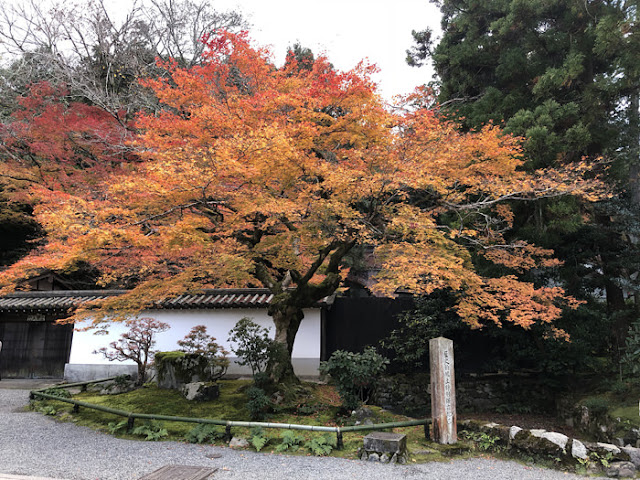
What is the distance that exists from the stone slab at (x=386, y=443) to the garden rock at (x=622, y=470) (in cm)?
279

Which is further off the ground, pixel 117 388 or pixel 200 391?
pixel 200 391

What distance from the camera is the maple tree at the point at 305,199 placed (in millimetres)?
7273

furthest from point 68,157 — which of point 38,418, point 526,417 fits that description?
point 526,417

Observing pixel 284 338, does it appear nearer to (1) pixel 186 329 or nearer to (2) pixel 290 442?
(2) pixel 290 442

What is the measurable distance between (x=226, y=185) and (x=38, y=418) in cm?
634

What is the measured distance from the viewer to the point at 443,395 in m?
6.76

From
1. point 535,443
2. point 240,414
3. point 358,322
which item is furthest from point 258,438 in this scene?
point 358,322

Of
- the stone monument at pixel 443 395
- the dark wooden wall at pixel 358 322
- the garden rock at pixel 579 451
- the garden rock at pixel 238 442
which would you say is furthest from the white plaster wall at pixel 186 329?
the garden rock at pixel 579 451

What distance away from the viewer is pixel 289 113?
9.51 m

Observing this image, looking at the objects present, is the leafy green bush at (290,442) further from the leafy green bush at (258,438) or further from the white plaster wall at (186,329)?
the white plaster wall at (186,329)

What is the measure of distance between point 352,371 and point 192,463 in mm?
3267

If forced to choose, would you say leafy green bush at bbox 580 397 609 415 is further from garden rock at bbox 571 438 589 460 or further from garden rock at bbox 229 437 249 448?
garden rock at bbox 229 437 249 448

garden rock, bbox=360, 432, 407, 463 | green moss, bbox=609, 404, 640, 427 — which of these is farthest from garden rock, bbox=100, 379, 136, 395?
green moss, bbox=609, 404, 640, 427

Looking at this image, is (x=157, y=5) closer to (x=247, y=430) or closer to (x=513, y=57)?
(x=513, y=57)
